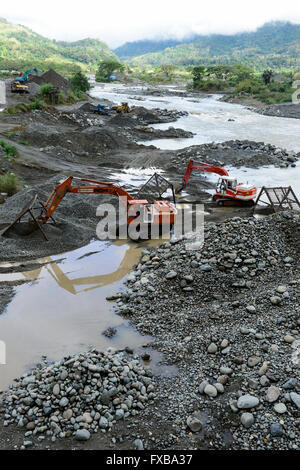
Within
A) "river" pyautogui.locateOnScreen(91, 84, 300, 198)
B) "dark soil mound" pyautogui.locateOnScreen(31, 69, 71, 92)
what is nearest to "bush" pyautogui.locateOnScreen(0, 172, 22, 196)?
"river" pyautogui.locateOnScreen(91, 84, 300, 198)

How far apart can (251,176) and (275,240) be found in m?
13.7

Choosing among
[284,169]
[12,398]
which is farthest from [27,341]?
[284,169]

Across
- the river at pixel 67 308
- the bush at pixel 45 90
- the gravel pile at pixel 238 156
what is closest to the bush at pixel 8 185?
the river at pixel 67 308

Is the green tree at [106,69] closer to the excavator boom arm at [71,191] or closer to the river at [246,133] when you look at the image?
the river at [246,133]

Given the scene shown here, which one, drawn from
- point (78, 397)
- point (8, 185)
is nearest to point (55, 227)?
point (8, 185)

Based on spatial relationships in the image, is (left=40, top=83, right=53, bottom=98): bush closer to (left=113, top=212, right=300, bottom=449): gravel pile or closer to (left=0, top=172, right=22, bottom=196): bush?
(left=0, top=172, right=22, bottom=196): bush

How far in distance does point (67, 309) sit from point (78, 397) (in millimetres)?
3859

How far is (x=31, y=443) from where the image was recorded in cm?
550

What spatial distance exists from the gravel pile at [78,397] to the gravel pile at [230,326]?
624 millimetres

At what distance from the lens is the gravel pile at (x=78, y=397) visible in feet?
18.9

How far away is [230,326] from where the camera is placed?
799cm

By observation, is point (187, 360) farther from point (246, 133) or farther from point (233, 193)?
point (246, 133)

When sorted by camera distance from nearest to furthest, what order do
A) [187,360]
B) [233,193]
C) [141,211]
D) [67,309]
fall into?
1. [187,360]
2. [67,309]
3. [141,211]
4. [233,193]
